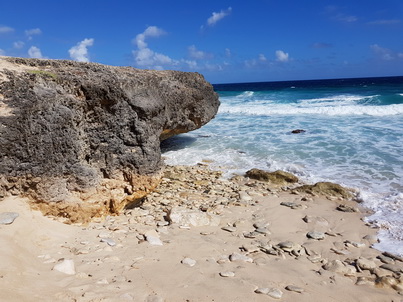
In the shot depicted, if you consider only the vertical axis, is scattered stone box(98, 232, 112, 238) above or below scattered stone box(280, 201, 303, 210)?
Answer: above

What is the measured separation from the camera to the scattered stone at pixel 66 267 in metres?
3.17

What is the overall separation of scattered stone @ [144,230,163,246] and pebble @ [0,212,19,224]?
1689 mm

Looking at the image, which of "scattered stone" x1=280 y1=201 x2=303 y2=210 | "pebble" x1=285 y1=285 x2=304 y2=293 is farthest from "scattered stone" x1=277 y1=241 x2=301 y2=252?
"scattered stone" x1=280 y1=201 x2=303 y2=210

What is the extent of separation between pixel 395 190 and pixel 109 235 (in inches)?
247

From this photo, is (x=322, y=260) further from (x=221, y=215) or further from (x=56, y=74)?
(x=56, y=74)

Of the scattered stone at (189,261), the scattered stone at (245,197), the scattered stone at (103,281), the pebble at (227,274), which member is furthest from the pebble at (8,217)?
the scattered stone at (245,197)

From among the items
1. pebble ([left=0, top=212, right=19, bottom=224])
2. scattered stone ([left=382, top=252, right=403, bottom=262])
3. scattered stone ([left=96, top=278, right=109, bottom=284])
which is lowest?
scattered stone ([left=382, top=252, right=403, bottom=262])

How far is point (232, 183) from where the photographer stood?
767cm

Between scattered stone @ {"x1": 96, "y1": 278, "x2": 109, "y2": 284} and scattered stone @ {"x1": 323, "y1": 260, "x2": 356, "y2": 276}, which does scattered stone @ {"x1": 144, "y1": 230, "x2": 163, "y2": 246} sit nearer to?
scattered stone @ {"x1": 96, "y1": 278, "x2": 109, "y2": 284}

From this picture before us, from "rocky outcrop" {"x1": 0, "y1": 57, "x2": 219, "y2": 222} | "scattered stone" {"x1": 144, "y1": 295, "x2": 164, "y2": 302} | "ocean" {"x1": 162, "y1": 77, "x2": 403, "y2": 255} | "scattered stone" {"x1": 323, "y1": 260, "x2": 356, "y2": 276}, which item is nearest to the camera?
"scattered stone" {"x1": 144, "y1": 295, "x2": 164, "y2": 302}

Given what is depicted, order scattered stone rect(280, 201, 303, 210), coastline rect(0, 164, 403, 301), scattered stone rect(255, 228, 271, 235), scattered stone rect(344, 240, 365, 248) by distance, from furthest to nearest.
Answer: scattered stone rect(280, 201, 303, 210) → scattered stone rect(255, 228, 271, 235) → scattered stone rect(344, 240, 365, 248) → coastline rect(0, 164, 403, 301)

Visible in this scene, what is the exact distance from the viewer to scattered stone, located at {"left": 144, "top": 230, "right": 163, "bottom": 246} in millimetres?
4217

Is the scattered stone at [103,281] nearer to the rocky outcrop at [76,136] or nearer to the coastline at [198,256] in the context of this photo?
the coastline at [198,256]

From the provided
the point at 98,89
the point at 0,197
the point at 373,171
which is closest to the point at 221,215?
the point at 98,89
